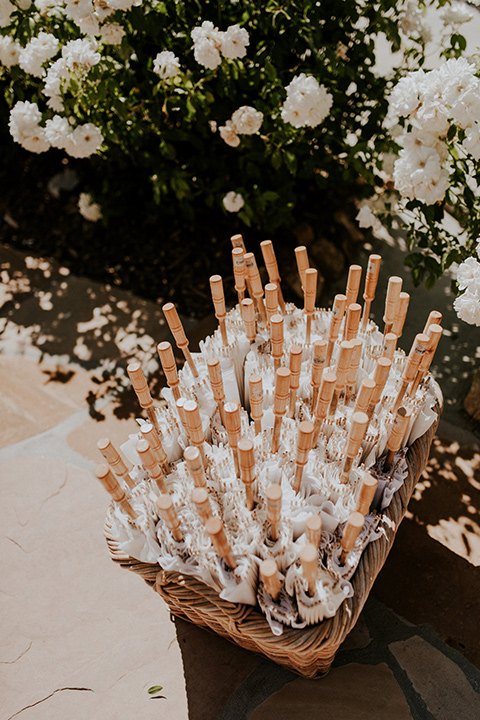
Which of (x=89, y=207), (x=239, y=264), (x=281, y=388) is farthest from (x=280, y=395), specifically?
(x=89, y=207)

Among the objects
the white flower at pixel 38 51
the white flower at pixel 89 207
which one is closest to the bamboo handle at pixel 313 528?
the white flower at pixel 38 51

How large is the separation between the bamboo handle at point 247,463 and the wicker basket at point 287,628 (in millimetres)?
244

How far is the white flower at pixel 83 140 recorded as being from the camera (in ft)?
6.77

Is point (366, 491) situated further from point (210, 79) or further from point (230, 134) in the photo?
point (210, 79)

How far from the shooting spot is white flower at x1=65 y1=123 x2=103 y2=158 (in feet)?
6.77

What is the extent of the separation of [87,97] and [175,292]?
1118 millimetres

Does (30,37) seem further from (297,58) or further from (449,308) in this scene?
(449,308)

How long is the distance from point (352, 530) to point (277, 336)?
0.56m

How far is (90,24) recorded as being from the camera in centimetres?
179

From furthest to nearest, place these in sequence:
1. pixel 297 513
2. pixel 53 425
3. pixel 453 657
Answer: pixel 53 425, pixel 453 657, pixel 297 513

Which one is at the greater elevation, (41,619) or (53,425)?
(53,425)

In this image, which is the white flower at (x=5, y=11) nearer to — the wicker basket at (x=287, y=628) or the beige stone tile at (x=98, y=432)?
the beige stone tile at (x=98, y=432)

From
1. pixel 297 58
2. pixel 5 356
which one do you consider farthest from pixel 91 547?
pixel 297 58

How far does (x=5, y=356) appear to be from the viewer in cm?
260
